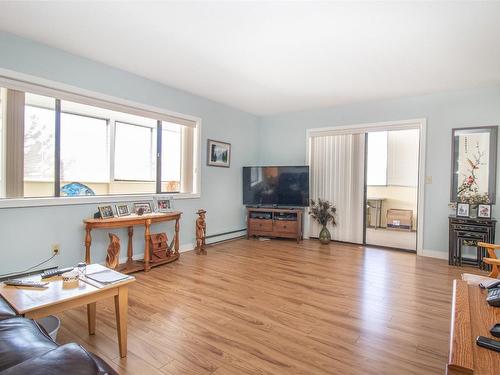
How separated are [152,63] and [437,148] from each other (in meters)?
4.17

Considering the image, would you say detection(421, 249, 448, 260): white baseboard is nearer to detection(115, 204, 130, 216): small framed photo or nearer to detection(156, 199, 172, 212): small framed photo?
detection(156, 199, 172, 212): small framed photo

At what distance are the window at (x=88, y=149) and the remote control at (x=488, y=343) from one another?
369cm

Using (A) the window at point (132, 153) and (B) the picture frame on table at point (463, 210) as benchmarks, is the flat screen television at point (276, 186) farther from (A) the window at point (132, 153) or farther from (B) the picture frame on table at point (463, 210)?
(B) the picture frame on table at point (463, 210)

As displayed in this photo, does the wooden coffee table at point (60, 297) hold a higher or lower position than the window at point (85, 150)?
lower

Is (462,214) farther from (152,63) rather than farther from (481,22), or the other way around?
(152,63)

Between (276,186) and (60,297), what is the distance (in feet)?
13.5

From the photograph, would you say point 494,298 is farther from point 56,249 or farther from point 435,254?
point 56,249

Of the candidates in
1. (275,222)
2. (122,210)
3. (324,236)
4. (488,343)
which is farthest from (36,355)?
(324,236)

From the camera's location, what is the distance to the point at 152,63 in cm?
332

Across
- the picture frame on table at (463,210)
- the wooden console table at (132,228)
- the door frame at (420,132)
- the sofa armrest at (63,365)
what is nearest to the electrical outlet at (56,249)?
the wooden console table at (132,228)

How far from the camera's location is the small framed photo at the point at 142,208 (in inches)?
143

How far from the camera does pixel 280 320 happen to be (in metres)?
2.25

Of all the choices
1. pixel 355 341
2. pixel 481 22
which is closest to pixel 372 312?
pixel 355 341

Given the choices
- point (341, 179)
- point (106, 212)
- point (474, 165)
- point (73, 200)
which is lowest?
point (106, 212)
